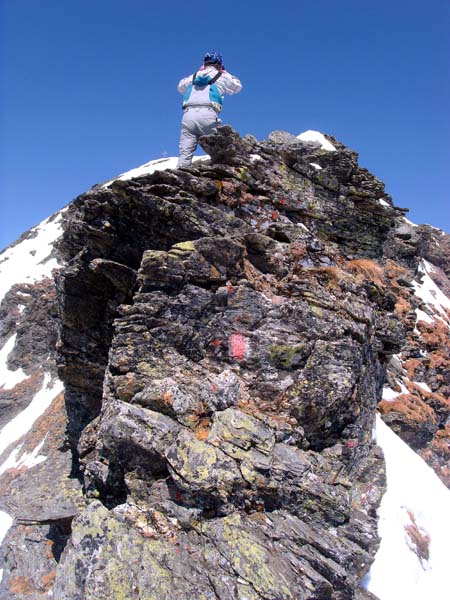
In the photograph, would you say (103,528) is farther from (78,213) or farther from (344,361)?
(78,213)

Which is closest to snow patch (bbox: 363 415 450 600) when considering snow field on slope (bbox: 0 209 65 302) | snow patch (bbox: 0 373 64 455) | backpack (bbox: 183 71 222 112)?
backpack (bbox: 183 71 222 112)

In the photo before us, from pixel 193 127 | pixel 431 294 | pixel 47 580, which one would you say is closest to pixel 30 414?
pixel 47 580

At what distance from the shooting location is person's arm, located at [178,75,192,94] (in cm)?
1510

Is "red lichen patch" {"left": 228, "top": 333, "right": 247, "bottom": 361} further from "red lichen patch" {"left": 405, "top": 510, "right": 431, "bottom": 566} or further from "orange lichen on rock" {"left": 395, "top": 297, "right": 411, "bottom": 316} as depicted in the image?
"orange lichen on rock" {"left": 395, "top": 297, "right": 411, "bottom": 316}

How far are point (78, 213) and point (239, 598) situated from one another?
14004mm

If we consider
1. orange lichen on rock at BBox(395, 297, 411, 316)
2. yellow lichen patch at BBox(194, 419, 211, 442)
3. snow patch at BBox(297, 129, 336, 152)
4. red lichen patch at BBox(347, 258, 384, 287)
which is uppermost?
snow patch at BBox(297, 129, 336, 152)

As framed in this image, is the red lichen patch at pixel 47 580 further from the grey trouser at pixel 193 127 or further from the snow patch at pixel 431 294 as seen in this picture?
the snow patch at pixel 431 294

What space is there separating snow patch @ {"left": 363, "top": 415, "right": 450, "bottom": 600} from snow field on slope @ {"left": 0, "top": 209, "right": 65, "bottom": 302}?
69.8 meters

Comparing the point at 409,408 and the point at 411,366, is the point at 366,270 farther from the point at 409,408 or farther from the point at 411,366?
the point at 411,366

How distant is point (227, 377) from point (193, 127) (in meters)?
10.2

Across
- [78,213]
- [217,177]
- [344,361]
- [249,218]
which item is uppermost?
[217,177]

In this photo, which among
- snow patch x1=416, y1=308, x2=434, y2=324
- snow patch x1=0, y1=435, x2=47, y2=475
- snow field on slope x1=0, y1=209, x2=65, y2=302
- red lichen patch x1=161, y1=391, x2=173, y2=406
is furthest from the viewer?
snow field on slope x1=0, y1=209, x2=65, y2=302

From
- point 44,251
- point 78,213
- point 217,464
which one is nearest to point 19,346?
point 44,251

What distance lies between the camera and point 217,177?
14.7 m
